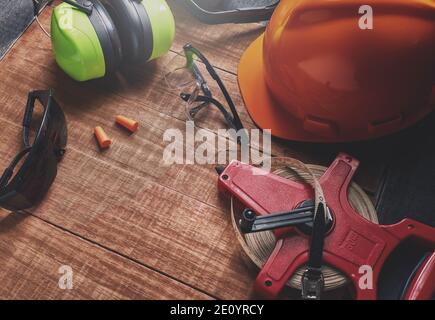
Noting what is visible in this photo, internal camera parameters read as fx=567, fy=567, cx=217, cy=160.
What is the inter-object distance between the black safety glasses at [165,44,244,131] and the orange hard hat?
0.24ft

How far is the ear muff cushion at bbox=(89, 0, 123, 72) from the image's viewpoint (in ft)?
3.34

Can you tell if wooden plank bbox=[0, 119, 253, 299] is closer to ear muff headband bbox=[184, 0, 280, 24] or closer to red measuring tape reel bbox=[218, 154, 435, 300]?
red measuring tape reel bbox=[218, 154, 435, 300]

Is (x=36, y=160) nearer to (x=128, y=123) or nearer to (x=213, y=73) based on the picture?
(x=128, y=123)

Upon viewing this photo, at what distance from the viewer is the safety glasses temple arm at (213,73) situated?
41.6 inches

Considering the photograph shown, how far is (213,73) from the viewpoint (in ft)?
3.58

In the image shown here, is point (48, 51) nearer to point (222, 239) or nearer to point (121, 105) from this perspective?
point (121, 105)

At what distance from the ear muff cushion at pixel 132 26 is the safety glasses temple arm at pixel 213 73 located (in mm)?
79

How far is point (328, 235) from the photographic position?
35.8 inches

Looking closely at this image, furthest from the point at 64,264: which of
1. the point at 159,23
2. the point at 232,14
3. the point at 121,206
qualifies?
the point at 232,14

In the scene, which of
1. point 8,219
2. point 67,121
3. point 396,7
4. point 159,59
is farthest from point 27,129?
point 396,7

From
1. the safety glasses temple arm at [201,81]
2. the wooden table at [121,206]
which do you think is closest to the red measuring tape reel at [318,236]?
the wooden table at [121,206]

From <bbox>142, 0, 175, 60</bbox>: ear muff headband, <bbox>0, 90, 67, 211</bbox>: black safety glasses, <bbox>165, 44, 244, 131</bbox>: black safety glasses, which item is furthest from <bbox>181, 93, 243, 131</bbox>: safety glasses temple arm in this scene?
<bbox>0, 90, 67, 211</bbox>: black safety glasses

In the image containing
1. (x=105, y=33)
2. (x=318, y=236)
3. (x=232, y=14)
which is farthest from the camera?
(x=232, y=14)

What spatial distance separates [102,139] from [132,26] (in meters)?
0.21
